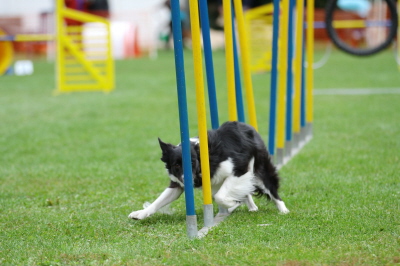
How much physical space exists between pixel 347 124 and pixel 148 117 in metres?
3.23

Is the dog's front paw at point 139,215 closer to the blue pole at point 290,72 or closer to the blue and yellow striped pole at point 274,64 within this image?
the blue and yellow striped pole at point 274,64

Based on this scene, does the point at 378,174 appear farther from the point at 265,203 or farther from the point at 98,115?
the point at 98,115

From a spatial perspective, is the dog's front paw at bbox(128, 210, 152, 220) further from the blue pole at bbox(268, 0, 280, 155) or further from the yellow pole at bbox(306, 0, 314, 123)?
the yellow pole at bbox(306, 0, 314, 123)

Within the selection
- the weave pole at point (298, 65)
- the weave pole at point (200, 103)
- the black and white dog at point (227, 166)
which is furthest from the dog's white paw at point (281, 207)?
the weave pole at point (298, 65)

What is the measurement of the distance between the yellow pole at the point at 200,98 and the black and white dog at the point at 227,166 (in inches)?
6.6

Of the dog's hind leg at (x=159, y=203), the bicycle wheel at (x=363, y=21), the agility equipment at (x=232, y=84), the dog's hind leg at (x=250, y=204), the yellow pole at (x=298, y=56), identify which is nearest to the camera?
the agility equipment at (x=232, y=84)

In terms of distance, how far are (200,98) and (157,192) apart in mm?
1733

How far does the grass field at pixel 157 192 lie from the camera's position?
3445mm

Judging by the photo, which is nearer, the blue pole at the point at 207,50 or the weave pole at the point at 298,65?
the blue pole at the point at 207,50

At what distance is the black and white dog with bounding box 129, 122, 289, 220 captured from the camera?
4.05 meters

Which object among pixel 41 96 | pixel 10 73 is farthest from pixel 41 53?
pixel 41 96

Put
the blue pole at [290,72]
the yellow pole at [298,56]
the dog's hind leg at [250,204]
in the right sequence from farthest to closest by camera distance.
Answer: the yellow pole at [298,56]
the blue pole at [290,72]
the dog's hind leg at [250,204]

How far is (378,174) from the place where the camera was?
5539mm

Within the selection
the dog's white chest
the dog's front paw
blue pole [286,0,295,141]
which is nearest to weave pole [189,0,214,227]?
the dog's white chest
